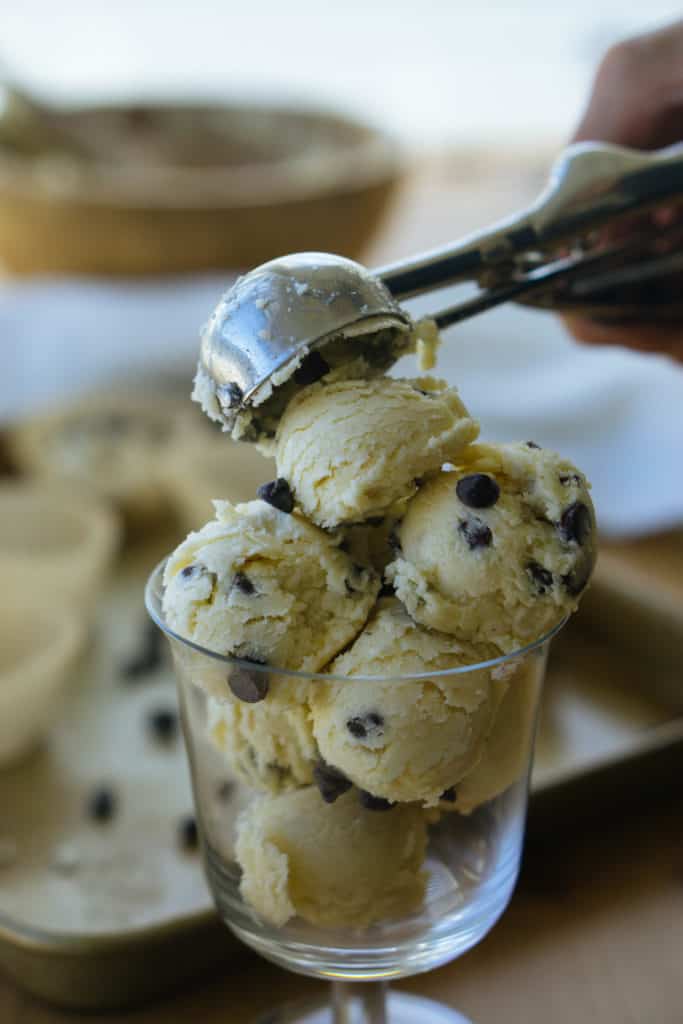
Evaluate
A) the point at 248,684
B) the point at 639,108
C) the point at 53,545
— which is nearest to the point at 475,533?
the point at 248,684

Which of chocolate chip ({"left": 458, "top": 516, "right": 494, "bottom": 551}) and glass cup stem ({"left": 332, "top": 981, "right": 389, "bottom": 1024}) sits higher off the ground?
chocolate chip ({"left": 458, "top": 516, "right": 494, "bottom": 551})

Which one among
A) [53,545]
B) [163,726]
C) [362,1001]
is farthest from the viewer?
[53,545]

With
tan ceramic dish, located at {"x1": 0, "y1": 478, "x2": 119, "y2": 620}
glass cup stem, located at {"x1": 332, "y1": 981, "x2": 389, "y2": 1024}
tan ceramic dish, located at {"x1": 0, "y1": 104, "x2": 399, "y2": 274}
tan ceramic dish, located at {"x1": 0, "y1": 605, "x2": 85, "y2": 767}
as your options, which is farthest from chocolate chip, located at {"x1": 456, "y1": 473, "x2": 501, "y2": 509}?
tan ceramic dish, located at {"x1": 0, "y1": 104, "x2": 399, "y2": 274}

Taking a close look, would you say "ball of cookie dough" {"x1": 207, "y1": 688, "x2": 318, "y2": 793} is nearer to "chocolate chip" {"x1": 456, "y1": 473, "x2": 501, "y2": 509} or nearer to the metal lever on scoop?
"chocolate chip" {"x1": 456, "y1": 473, "x2": 501, "y2": 509}

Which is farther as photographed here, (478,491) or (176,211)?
(176,211)

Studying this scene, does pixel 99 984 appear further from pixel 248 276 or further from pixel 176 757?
pixel 248 276

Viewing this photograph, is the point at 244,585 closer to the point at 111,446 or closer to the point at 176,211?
the point at 111,446
